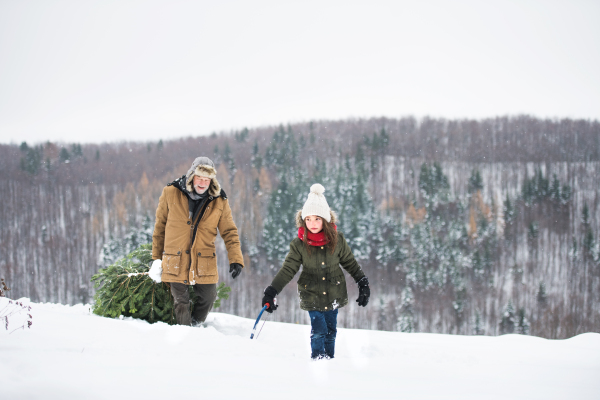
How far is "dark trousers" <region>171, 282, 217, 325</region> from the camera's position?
3.62 m

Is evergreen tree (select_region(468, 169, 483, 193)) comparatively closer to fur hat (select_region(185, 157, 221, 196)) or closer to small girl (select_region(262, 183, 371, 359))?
small girl (select_region(262, 183, 371, 359))

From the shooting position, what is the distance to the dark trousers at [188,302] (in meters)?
3.62

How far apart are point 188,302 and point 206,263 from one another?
0.47m

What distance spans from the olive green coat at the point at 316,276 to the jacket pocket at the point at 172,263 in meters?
0.98

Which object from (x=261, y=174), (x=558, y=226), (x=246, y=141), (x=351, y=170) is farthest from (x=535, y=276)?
(x=246, y=141)

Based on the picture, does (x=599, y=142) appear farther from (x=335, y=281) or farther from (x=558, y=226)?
(x=335, y=281)

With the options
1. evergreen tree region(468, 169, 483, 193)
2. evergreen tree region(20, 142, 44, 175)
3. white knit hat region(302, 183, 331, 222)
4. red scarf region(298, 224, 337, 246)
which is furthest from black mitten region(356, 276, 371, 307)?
evergreen tree region(20, 142, 44, 175)

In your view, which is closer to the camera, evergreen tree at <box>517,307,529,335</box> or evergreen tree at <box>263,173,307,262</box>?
evergreen tree at <box>517,307,529,335</box>

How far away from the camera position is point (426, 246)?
208ft

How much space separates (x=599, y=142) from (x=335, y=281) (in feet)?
357

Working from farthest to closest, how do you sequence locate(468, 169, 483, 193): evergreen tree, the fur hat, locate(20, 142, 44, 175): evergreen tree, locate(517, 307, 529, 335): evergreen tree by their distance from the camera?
locate(20, 142, 44, 175): evergreen tree
locate(468, 169, 483, 193): evergreen tree
locate(517, 307, 529, 335): evergreen tree
the fur hat

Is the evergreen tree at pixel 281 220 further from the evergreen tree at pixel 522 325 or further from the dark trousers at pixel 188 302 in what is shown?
the dark trousers at pixel 188 302

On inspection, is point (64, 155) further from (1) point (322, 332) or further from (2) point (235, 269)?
(1) point (322, 332)

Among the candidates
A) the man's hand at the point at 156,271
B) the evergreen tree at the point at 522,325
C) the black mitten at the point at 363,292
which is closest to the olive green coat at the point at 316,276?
the black mitten at the point at 363,292
